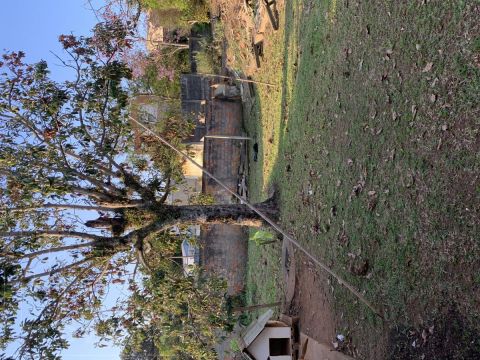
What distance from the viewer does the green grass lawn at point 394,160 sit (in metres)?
4.85

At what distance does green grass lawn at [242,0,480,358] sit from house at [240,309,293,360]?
1.61 m

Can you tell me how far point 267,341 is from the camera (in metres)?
8.76

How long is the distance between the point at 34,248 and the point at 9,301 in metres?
1.08

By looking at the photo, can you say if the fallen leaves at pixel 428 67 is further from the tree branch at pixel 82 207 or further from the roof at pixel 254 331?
the tree branch at pixel 82 207

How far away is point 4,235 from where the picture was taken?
7520 mm

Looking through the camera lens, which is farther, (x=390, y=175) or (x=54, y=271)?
(x=54, y=271)

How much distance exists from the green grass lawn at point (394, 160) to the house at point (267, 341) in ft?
5.28

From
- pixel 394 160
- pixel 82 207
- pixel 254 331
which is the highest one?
pixel 394 160

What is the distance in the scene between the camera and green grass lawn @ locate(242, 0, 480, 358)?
15.9ft

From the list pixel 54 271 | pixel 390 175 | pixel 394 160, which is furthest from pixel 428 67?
pixel 54 271

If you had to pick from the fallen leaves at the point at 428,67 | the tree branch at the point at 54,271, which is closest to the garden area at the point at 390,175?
the fallen leaves at the point at 428,67

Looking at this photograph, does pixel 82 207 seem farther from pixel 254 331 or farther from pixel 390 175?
pixel 390 175

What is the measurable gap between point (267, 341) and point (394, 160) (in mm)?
4228

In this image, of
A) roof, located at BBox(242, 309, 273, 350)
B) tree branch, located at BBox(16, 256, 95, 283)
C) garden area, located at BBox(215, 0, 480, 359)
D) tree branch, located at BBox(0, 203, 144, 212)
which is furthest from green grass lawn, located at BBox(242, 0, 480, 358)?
tree branch, located at BBox(16, 256, 95, 283)
